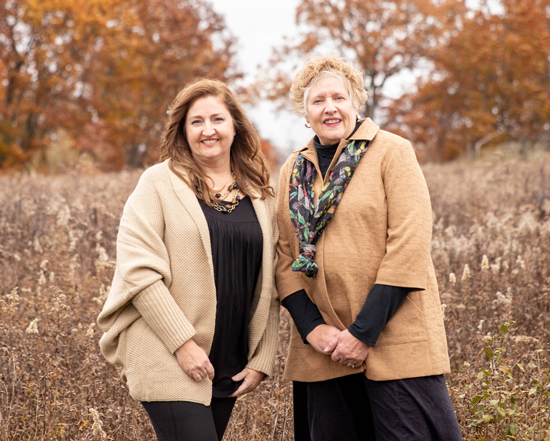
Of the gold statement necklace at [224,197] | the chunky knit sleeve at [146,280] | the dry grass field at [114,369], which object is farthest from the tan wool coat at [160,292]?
the dry grass field at [114,369]

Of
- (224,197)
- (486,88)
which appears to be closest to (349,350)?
(224,197)

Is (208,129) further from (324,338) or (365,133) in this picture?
(324,338)

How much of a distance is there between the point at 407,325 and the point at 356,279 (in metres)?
0.31

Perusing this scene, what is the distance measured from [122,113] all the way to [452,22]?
48.1ft

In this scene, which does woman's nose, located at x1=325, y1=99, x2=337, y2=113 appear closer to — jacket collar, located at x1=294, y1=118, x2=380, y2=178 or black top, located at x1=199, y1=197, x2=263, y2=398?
jacket collar, located at x1=294, y1=118, x2=380, y2=178

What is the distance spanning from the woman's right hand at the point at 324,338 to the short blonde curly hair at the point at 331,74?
3.63 ft

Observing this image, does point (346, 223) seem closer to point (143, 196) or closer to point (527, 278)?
point (143, 196)

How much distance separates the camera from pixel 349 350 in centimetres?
270

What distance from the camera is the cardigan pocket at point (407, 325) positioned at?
2709 millimetres

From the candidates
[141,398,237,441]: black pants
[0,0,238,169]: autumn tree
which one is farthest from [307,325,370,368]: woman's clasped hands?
[0,0,238,169]: autumn tree

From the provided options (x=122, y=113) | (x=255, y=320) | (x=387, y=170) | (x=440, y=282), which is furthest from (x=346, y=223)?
(x=122, y=113)

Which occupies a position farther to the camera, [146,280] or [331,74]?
[331,74]

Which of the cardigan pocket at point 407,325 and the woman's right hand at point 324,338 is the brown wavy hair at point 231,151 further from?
the cardigan pocket at point 407,325

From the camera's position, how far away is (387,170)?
9.15 feet
